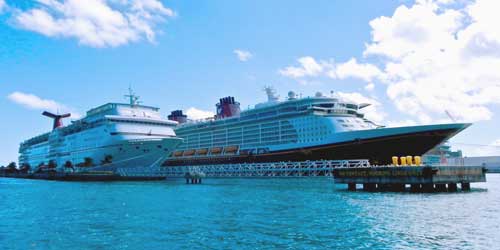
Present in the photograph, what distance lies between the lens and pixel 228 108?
117562 millimetres

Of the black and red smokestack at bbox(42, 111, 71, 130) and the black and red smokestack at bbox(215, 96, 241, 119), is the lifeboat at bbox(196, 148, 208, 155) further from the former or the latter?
the black and red smokestack at bbox(42, 111, 71, 130)

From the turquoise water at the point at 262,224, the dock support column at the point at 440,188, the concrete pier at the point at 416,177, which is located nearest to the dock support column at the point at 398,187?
the concrete pier at the point at 416,177

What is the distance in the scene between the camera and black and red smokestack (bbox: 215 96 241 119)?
383 feet

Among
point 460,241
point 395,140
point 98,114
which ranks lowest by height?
point 460,241

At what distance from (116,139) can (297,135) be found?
35.3 meters

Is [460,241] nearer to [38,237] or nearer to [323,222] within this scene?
[323,222]

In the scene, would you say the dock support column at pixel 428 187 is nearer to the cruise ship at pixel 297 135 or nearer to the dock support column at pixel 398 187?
the dock support column at pixel 398 187

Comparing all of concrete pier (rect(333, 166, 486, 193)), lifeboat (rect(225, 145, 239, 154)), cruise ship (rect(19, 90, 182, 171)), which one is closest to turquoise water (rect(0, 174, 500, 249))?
concrete pier (rect(333, 166, 486, 193))

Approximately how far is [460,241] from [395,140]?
49.0 m

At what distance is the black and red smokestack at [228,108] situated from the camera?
116812mm

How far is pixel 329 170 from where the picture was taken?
74812mm

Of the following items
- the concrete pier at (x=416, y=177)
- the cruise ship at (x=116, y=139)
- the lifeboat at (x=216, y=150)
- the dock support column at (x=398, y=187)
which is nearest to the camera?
the concrete pier at (x=416, y=177)

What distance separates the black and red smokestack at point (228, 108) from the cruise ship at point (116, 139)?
1972 centimetres

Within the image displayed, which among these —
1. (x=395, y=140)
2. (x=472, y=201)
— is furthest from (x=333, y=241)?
(x=395, y=140)
